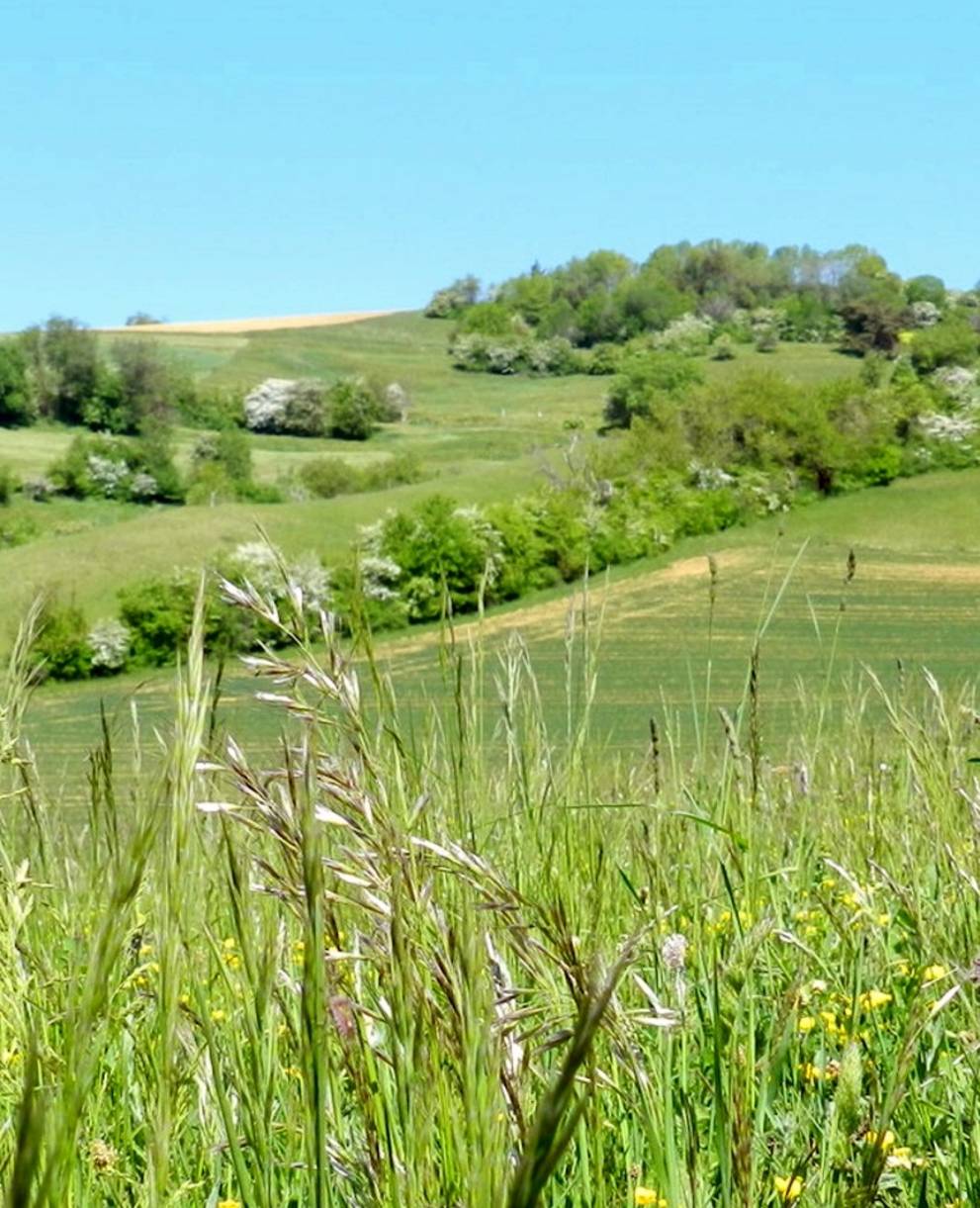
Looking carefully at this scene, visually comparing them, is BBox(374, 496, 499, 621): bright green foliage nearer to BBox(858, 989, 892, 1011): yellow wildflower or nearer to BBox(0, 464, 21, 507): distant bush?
BBox(0, 464, 21, 507): distant bush

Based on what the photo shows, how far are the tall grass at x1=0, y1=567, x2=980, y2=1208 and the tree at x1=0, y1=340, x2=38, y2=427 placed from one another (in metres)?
94.0

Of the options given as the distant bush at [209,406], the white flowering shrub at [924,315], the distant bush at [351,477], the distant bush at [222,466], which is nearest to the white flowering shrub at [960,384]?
the white flowering shrub at [924,315]

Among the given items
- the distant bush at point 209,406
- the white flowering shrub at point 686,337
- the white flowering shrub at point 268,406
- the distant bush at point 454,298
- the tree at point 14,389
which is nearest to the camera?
the tree at point 14,389

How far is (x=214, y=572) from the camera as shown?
98cm

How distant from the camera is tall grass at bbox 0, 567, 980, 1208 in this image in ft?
2.57

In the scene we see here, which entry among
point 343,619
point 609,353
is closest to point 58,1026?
point 343,619

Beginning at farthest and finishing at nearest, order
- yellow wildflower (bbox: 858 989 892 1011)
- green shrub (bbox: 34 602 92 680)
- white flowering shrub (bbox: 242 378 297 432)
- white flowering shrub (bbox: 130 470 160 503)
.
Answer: white flowering shrub (bbox: 242 378 297 432)
white flowering shrub (bbox: 130 470 160 503)
green shrub (bbox: 34 602 92 680)
yellow wildflower (bbox: 858 989 892 1011)

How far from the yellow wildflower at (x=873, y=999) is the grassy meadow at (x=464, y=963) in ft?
0.06

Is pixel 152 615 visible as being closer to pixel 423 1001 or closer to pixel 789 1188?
pixel 789 1188

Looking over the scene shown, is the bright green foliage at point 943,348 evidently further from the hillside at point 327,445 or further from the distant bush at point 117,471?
the distant bush at point 117,471

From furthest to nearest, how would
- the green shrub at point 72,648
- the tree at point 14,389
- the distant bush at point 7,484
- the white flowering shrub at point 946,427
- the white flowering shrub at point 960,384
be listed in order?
the tree at point 14,389 < the distant bush at point 7,484 < the white flowering shrub at point 960,384 < the white flowering shrub at point 946,427 < the green shrub at point 72,648

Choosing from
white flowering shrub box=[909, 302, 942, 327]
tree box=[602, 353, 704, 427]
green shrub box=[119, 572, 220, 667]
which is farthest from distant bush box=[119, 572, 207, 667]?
white flowering shrub box=[909, 302, 942, 327]

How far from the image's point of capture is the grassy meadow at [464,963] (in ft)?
2.69

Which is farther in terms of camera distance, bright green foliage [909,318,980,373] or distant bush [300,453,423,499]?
bright green foliage [909,318,980,373]
